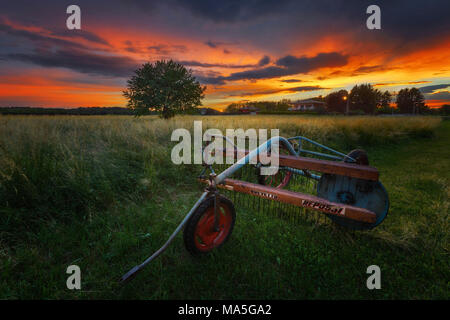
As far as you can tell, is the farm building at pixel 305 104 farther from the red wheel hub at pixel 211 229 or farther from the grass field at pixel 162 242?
the red wheel hub at pixel 211 229

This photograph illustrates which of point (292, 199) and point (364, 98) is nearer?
point (292, 199)

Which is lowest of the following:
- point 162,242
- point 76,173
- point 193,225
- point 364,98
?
point 162,242

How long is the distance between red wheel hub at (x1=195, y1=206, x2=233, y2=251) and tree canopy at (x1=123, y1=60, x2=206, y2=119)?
2271 cm

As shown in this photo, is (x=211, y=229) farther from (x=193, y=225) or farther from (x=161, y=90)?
(x=161, y=90)

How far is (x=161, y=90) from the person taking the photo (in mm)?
23375

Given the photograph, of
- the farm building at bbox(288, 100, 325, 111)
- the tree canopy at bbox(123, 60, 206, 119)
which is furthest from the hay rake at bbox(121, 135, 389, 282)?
the farm building at bbox(288, 100, 325, 111)

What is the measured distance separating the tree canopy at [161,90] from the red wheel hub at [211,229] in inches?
894

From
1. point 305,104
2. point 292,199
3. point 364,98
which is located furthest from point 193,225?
point 305,104

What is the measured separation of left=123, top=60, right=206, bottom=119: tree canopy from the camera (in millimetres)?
23328

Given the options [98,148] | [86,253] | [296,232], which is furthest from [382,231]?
[98,148]

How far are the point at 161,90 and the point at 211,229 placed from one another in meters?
23.7

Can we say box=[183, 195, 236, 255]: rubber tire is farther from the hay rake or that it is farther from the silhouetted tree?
the silhouetted tree
